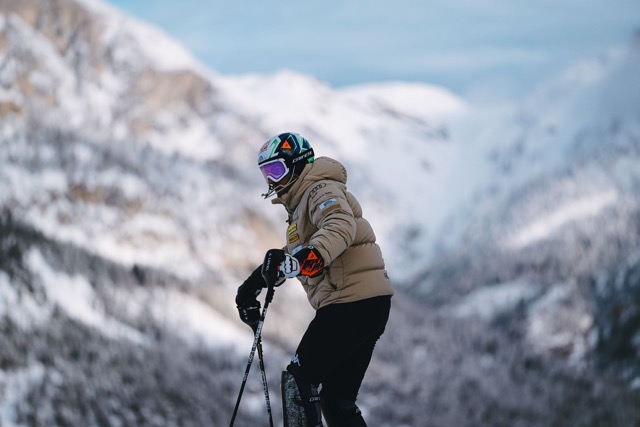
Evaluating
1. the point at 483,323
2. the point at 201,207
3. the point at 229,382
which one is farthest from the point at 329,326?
the point at 483,323

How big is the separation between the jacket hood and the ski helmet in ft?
0.43

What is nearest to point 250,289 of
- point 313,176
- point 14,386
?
point 313,176

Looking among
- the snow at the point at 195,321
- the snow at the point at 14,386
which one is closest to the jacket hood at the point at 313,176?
the snow at the point at 14,386

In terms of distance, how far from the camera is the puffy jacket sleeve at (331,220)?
6633mm

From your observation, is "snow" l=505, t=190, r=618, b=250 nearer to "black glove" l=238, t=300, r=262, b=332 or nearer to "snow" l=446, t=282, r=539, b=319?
"snow" l=446, t=282, r=539, b=319

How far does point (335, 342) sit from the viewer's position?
704 centimetres

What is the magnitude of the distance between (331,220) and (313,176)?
65cm

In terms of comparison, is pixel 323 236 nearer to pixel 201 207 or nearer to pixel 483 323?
pixel 201 207

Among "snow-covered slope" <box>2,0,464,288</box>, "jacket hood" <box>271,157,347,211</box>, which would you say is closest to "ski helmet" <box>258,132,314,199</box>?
"jacket hood" <box>271,157,347,211</box>

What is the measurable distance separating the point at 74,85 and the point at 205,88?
3259 cm

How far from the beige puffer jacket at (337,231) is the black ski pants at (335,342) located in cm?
12

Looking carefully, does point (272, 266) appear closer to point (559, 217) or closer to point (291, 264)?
point (291, 264)

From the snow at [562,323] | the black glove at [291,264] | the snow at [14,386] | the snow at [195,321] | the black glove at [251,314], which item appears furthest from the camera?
the snow at [562,323]

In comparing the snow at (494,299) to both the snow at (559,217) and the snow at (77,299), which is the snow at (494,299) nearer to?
the snow at (559,217)
